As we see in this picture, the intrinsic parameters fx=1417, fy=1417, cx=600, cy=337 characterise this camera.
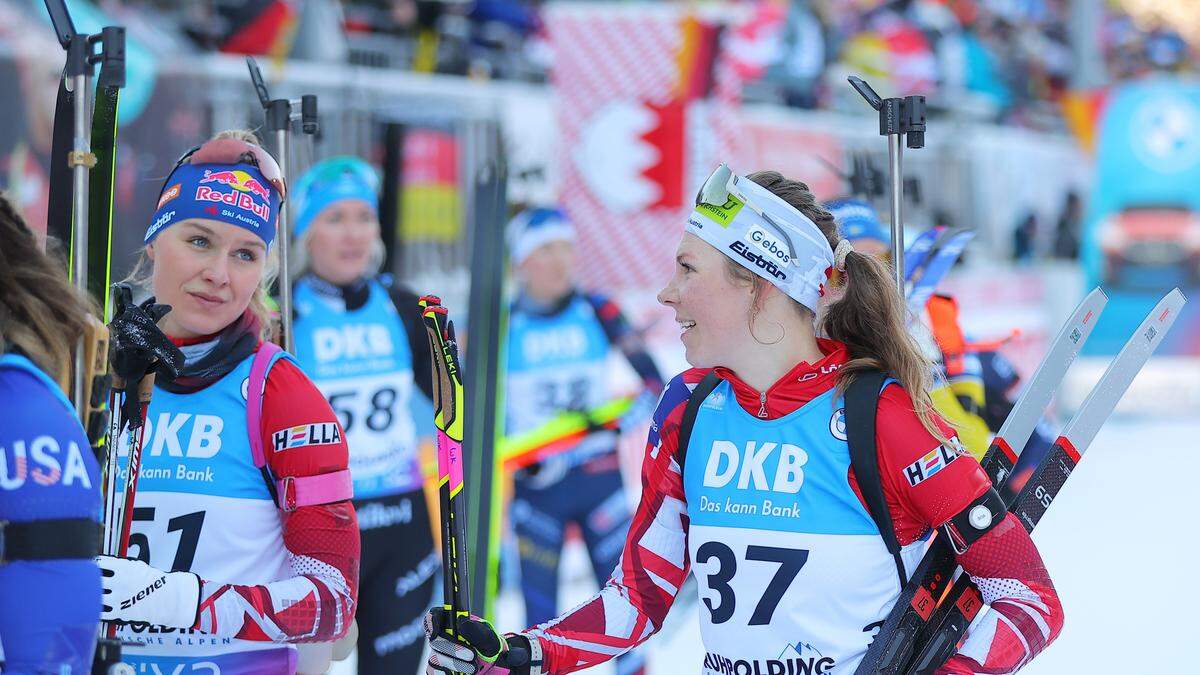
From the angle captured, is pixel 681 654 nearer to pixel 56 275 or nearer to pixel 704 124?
pixel 704 124

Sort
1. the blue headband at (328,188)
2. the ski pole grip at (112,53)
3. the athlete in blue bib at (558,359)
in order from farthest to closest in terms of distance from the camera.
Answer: the athlete in blue bib at (558,359) < the blue headband at (328,188) < the ski pole grip at (112,53)

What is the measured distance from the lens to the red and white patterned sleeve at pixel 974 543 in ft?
6.96

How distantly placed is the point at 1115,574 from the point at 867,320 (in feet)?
19.9

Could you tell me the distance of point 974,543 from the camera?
2141mm

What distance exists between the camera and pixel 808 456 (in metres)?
2.20

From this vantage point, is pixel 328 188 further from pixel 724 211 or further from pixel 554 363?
pixel 724 211

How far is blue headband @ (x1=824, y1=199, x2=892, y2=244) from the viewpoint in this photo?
395cm

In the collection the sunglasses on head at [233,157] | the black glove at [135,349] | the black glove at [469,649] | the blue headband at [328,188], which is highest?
the sunglasses on head at [233,157]

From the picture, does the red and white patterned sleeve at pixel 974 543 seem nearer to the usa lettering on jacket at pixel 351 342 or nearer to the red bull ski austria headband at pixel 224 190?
the red bull ski austria headband at pixel 224 190

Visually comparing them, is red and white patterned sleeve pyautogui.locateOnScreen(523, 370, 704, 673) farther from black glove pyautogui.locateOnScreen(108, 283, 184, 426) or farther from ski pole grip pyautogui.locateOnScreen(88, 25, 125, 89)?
ski pole grip pyautogui.locateOnScreen(88, 25, 125, 89)

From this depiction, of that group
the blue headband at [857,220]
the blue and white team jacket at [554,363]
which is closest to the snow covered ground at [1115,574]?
the blue and white team jacket at [554,363]

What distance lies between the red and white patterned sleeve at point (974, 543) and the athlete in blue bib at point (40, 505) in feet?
3.77

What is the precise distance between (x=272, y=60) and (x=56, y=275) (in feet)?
19.9

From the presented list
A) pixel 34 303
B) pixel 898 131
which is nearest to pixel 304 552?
pixel 34 303
